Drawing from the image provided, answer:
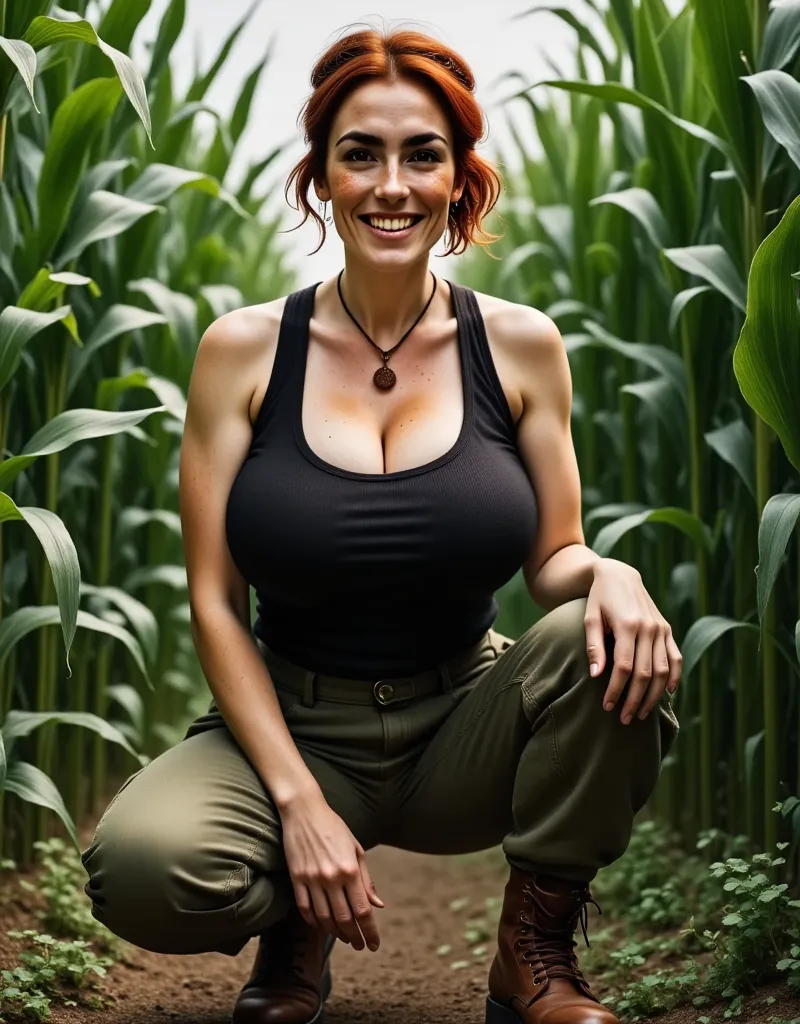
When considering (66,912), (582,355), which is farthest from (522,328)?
(66,912)

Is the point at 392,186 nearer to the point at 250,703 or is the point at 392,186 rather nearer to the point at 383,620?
the point at 383,620

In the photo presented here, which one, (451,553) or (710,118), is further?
(710,118)

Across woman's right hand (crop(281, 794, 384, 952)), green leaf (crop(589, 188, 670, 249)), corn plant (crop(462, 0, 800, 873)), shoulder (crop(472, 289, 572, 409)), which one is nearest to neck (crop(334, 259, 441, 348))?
shoulder (crop(472, 289, 572, 409))

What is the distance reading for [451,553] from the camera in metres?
1.50

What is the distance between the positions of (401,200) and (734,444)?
632 mm

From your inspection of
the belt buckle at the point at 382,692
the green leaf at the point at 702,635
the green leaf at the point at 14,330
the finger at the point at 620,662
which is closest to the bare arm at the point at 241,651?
the belt buckle at the point at 382,692

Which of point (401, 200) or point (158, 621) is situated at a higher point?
point (401, 200)

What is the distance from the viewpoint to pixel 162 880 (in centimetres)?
136

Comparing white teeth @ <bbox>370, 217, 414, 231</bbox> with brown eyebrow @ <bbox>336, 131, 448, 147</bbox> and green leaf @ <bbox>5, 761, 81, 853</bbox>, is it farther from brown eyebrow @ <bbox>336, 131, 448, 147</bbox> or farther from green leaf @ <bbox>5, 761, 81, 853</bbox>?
green leaf @ <bbox>5, 761, 81, 853</bbox>

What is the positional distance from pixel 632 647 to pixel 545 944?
37 cm

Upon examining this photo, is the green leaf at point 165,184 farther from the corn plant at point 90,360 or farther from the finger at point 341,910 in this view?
the finger at point 341,910

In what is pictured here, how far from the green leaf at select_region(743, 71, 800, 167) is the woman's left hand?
2.06ft

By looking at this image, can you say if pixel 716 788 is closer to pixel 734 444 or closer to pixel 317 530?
pixel 734 444

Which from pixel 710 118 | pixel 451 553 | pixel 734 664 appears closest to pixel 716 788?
pixel 734 664
